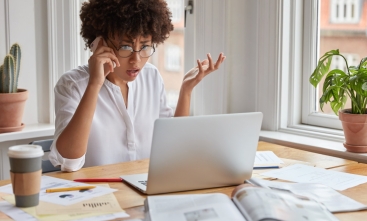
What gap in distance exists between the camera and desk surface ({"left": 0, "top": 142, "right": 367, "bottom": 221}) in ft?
4.62

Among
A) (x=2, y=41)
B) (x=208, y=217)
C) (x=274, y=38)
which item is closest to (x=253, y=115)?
(x=208, y=217)

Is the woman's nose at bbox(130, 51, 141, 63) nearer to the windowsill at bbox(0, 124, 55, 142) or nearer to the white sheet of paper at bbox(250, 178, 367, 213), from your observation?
the white sheet of paper at bbox(250, 178, 367, 213)

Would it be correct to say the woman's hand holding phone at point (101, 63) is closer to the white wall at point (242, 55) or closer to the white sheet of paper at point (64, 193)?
the white sheet of paper at point (64, 193)

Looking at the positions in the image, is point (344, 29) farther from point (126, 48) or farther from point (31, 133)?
point (31, 133)

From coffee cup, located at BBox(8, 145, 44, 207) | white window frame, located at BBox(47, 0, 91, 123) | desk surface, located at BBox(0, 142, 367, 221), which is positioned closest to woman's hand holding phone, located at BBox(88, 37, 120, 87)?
desk surface, located at BBox(0, 142, 367, 221)

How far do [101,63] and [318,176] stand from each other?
83cm

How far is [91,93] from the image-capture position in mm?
1854

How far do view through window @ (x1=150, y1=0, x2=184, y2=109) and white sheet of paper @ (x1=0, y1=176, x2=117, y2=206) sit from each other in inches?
59.9

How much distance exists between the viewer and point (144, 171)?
180cm

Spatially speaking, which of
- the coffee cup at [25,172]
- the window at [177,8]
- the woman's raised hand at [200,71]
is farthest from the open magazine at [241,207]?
the window at [177,8]

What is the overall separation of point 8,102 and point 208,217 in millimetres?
1600

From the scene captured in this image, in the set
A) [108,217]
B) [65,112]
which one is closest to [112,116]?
[65,112]

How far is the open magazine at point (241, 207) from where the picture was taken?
1.22 meters

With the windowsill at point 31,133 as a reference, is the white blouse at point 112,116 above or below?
above
